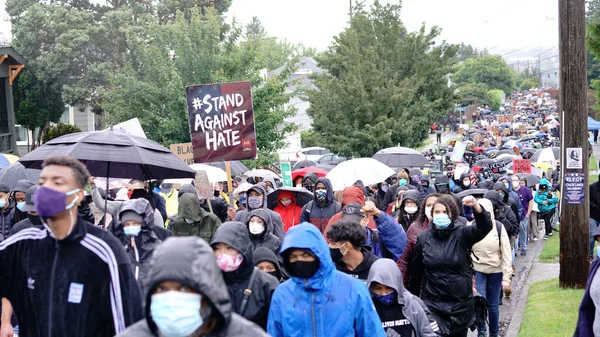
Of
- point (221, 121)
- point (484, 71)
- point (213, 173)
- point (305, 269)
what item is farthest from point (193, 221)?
point (484, 71)

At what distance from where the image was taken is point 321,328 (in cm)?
495

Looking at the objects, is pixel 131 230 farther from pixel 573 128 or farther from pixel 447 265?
pixel 573 128

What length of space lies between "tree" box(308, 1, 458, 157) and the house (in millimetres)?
1610

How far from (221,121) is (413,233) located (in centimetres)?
282

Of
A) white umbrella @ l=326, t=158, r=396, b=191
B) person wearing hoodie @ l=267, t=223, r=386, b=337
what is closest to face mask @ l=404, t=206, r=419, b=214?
white umbrella @ l=326, t=158, r=396, b=191

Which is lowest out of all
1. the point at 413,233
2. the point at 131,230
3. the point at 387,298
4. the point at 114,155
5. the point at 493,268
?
the point at 493,268

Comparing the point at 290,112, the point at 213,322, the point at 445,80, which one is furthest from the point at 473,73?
the point at 213,322

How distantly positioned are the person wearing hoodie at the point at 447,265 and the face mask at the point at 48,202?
439 centimetres

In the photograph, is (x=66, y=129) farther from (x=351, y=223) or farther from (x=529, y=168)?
(x=351, y=223)

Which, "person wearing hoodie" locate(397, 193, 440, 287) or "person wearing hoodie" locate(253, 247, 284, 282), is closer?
"person wearing hoodie" locate(253, 247, 284, 282)

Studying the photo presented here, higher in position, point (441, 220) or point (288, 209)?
point (441, 220)

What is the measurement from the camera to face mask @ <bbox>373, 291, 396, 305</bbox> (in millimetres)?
6410

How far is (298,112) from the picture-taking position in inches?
3378

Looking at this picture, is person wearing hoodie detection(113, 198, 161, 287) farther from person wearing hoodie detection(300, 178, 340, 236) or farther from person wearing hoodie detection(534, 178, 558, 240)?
person wearing hoodie detection(534, 178, 558, 240)
